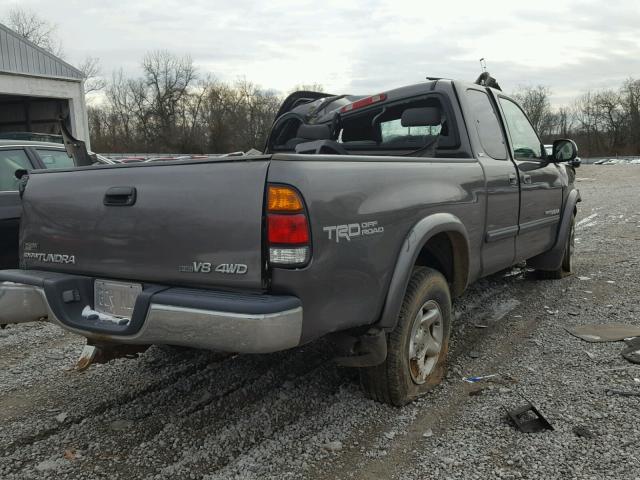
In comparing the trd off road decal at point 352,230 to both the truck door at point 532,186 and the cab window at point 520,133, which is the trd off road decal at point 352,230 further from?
the cab window at point 520,133

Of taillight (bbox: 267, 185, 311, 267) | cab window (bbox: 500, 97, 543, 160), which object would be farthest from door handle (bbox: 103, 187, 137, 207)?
cab window (bbox: 500, 97, 543, 160)

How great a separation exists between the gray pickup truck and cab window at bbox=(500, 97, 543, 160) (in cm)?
89

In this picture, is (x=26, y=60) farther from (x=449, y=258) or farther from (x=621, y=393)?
(x=621, y=393)

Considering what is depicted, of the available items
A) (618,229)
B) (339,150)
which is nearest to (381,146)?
(339,150)

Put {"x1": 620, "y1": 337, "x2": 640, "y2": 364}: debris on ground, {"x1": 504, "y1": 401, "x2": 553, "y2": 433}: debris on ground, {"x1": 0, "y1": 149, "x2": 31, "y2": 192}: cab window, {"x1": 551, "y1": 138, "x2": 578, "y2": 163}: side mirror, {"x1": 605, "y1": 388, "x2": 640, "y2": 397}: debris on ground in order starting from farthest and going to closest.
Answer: {"x1": 0, "y1": 149, "x2": 31, "y2": 192}: cab window
{"x1": 551, "y1": 138, "x2": 578, "y2": 163}: side mirror
{"x1": 620, "y1": 337, "x2": 640, "y2": 364}: debris on ground
{"x1": 605, "y1": 388, "x2": 640, "y2": 397}: debris on ground
{"x1": 504, "y1": 401, "x2": 553, "y2": 433}: debris on ground

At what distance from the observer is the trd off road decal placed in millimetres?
2537

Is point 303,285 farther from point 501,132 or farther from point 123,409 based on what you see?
point 501,132

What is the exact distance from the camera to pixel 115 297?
2865mm

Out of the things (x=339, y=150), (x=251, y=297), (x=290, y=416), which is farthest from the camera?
(x=339, y=150)

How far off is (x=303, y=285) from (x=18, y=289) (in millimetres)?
1705

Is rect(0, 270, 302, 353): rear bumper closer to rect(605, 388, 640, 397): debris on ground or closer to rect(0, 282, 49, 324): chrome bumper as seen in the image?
rect(0, 282, 49, 324): chrome bumper

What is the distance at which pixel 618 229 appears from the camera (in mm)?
10156

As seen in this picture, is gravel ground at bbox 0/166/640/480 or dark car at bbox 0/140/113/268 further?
dark car at bbox 0/140/113/268

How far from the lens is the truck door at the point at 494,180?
4.03m
